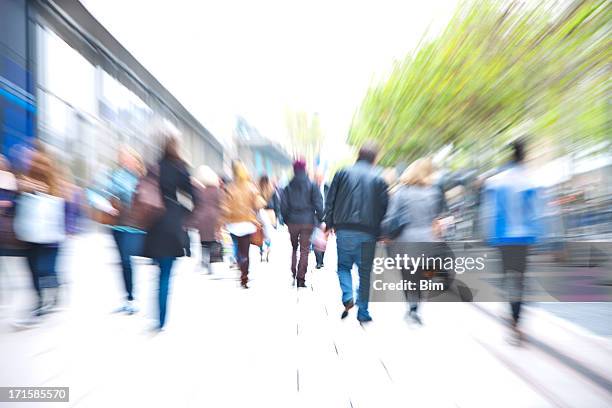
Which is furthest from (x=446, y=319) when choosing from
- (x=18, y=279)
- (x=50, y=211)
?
(x=18, y=279)

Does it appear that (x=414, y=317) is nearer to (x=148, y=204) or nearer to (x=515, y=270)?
(x=515, y=270)

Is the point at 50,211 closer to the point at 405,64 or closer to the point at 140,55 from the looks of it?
the point at 140,55

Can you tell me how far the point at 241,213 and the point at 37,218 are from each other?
2.63 m

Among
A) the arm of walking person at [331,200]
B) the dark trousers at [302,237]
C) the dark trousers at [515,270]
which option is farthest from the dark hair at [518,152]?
the dark trousers at [302,237]

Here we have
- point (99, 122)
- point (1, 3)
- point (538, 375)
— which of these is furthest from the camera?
point (99, 122)

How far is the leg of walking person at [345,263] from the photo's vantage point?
4638 mm

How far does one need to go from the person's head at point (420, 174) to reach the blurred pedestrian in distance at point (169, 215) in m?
2.06

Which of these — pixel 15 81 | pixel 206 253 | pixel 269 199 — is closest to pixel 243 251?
pixel 269 199

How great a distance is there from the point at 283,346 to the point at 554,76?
9655mm

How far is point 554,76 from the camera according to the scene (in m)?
10.4

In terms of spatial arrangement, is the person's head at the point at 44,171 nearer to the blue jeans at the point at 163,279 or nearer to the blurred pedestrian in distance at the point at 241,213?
the blue jeans at the point at 163,279

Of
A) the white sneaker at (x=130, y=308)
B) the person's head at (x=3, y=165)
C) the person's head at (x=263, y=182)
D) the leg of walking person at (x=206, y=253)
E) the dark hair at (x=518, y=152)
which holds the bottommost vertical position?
the white sneaker at (x=130, y=308)

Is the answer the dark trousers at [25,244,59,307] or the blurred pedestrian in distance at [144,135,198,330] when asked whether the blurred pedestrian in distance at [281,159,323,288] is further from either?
the dark trousers at [25,244,59,307]

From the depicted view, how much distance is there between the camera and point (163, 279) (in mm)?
4020
